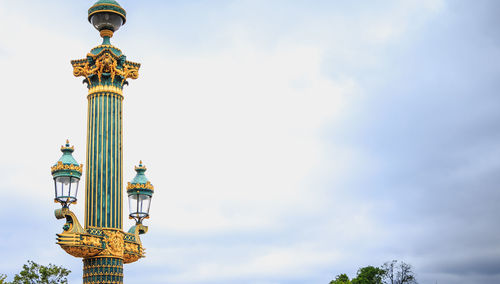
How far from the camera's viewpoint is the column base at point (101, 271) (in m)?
26.3

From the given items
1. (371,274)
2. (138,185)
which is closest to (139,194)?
(138,185)

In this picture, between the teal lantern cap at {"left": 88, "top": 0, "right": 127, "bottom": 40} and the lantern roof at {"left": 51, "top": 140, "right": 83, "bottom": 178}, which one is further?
the teal lantern cap at {"left": 88, "top": 0, "right": 127, "bottom": 40}

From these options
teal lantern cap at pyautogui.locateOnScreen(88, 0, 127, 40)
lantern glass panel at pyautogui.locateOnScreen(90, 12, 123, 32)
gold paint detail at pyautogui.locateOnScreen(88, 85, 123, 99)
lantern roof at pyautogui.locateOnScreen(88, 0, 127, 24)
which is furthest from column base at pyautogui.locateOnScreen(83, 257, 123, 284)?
lantern roof at pyautogui.locateOnScreen(88, 0, 127, 24)

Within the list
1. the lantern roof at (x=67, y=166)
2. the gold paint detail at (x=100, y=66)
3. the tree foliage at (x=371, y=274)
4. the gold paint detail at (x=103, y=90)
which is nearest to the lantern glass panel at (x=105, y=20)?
the gold paint detail at (x=100, y=66)

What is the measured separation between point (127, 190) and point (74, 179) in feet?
13.3

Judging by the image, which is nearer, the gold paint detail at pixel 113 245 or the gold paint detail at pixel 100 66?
the gold paint detail at pixel 113 245

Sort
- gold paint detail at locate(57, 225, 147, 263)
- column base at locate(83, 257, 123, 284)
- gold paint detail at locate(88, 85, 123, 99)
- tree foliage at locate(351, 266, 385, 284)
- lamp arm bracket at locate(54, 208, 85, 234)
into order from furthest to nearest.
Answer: tree foliage at locate(351, 266, 385, 284) < gold paint detail at locate(88, 85, 123, 99) < column base at locate(83, 257, 123, 284) < lamp arm bracket at locate(54, 208, 85, 234) < gold paint detail at locate(57, 225, 147, 263)

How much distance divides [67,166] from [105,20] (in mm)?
7140

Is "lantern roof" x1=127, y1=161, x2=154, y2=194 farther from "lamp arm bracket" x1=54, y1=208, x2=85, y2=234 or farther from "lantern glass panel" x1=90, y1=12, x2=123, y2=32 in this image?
"lantern glass panel" x1=90, y1=12, x2=123, y2=32

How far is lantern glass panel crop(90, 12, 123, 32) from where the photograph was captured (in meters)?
29.6

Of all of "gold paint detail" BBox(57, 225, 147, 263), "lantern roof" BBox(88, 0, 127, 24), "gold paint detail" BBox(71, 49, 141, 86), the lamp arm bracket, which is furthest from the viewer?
"lantern roof" BBox(88, 0, 127, 24)

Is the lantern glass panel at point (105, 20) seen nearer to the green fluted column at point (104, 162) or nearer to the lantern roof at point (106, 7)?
the lantern roof at point (106, 7)

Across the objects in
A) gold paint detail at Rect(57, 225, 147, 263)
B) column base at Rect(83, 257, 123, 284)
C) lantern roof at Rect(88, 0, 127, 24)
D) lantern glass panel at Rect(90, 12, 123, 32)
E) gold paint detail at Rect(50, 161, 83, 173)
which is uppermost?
lantern roof at Rect(88, 0, 127, 24)

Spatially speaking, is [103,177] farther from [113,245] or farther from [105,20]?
[105,20]
